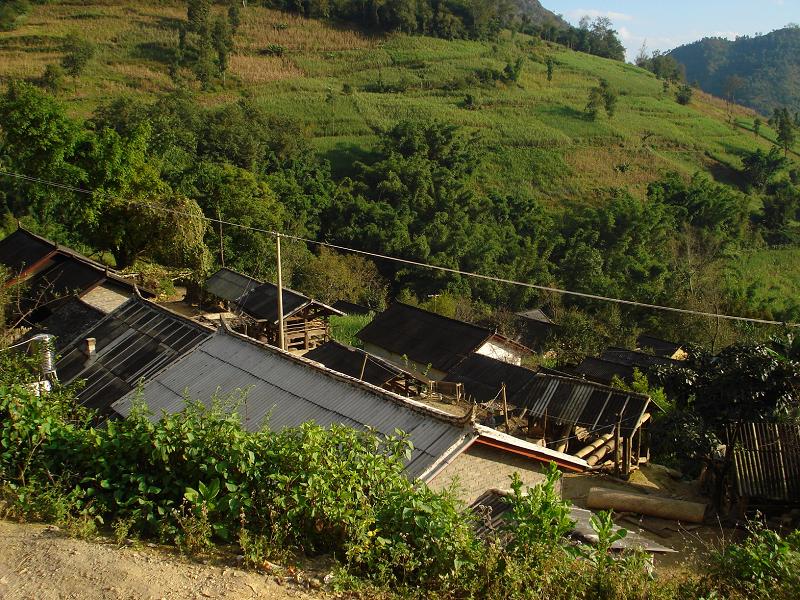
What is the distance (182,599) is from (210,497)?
832mm

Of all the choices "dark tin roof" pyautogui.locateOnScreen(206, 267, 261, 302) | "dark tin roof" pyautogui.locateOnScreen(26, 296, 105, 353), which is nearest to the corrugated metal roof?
"dark tin roof" pyautogui.locateOnScreen(26, 296, 105, 353)

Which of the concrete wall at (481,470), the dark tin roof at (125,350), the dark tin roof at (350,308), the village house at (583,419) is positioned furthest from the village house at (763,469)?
the dark tin roof at (350,308)

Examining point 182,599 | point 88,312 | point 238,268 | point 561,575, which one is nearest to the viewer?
point 182,599

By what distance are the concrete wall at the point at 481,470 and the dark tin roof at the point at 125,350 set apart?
4722 millimetres

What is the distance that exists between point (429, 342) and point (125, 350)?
12060 mm

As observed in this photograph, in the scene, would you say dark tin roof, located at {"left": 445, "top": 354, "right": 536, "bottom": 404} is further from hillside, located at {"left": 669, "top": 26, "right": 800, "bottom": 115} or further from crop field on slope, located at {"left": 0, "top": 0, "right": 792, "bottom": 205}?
hillside, located at {"left": 669, "top": 26, "right": 800, "bottom": 115}

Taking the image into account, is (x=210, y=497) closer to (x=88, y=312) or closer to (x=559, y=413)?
(x=559, y=413)

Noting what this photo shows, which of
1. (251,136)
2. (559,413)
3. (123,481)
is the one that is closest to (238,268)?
(251,136)

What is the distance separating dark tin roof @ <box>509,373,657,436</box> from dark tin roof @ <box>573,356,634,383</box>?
7.62 m

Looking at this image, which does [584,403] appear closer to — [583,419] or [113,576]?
[583,419]

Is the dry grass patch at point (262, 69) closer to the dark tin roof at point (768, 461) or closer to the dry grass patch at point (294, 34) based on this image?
the dry grass patch at point (294, 34)

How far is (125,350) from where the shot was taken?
11.9 metres

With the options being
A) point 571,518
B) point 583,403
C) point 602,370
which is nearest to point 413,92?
point 602,370

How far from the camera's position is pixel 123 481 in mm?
5922
